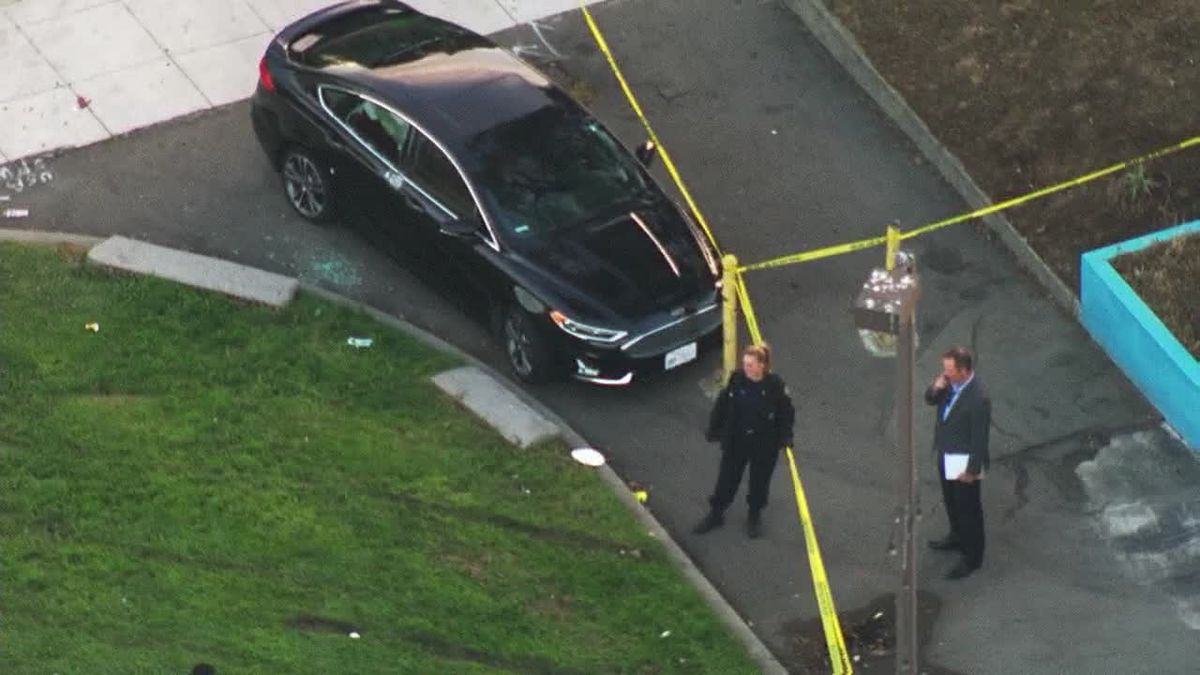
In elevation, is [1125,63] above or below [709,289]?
above

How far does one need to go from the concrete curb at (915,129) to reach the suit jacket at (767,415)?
3323 millimetres

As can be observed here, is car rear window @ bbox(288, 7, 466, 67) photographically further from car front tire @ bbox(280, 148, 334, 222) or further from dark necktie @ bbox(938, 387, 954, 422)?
dark necktie @ bbox(938, 387, 954, 422)

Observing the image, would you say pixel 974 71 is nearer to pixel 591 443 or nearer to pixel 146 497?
pixel 591 443

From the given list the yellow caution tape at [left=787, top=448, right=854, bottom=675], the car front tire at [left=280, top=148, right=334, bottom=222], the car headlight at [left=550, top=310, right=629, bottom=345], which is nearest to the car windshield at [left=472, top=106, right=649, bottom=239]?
the car headlight at [left=550, top=310, right=629, bottom=345]

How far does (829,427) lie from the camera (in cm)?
1541

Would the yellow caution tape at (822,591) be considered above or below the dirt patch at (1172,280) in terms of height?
below

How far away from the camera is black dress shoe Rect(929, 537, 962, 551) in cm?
1429

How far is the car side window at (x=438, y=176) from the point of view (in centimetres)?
1595

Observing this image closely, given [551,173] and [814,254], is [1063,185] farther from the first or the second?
[551,173]

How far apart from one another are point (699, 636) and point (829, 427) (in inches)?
94.6

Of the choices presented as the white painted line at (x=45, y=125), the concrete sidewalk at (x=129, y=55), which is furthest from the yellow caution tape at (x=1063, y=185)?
the white painted line at (x=45, y=125)

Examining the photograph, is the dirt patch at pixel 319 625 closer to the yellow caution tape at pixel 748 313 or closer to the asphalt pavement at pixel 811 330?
the asphalt pavement at pixel 811 330

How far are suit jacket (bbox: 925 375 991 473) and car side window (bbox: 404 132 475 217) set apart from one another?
384cm

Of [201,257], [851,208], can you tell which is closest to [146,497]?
[201,257]
